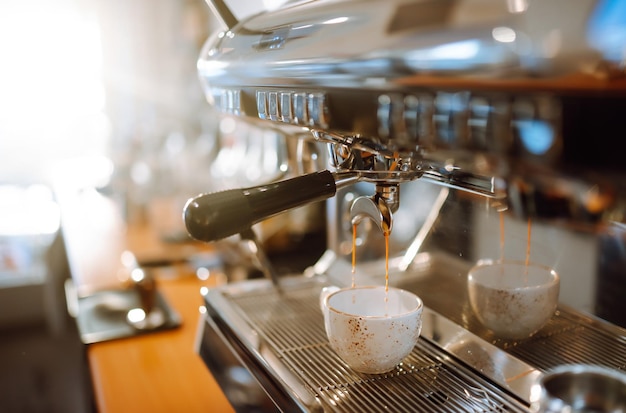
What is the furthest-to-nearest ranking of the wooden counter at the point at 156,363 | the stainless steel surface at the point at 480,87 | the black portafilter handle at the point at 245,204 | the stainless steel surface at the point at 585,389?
the wooden counter at the point at 156,363, the black portafilter handle at the point at 245,204, the stainless steel surface at the point at 585,389, the stainless steel surface at the point at 480,87

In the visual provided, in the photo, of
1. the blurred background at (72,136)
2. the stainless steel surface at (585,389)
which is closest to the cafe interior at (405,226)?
the stainless steel surface at (585,389)

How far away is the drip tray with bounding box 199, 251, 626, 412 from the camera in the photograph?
0.58m

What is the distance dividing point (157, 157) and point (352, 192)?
67.2 inches

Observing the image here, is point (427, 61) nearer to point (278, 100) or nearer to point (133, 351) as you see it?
point (278, 100)

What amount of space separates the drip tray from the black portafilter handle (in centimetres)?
18

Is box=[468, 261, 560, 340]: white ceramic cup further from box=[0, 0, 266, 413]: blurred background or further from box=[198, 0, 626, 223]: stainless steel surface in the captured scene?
box=[0, 0, 266, 413]: blurred background

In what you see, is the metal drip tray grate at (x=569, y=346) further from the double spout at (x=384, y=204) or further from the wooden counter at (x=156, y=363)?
the wooden counter at (x=156, y=363)

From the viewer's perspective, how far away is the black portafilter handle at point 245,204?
527mm

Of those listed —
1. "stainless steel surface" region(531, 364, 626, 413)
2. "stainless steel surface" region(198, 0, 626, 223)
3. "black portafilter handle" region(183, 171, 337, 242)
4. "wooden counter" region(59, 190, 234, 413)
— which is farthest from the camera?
"wooden counter" region(59, 190, 234, 413)

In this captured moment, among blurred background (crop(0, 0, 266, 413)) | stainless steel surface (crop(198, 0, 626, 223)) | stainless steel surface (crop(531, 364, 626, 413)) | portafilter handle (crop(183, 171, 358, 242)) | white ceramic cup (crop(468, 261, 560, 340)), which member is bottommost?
blurred background (crop(0, 0, 266, 413))

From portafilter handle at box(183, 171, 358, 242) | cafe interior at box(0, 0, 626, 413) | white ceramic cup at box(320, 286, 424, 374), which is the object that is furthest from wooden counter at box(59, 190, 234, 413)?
portafilter handle at box(183, 171, 358, 242)

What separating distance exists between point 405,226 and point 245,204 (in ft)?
1.15

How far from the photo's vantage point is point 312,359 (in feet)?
2.22

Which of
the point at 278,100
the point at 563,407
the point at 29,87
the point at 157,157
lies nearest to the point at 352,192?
the point at 278,100
